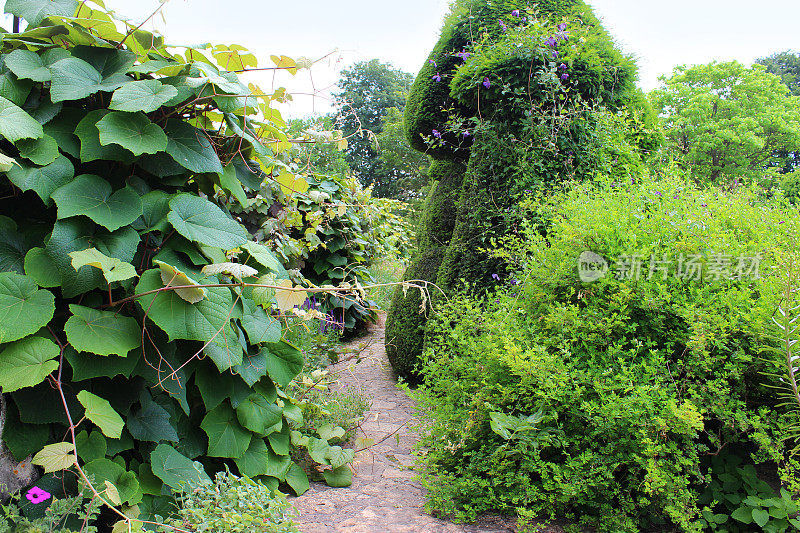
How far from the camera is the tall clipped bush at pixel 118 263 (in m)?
1.46

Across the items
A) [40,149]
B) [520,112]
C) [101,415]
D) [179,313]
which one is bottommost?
[101,415]

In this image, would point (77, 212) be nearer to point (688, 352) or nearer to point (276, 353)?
point (276, 353)

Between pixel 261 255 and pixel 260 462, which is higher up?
pixel 261 255

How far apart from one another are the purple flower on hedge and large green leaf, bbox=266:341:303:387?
2.73 ft

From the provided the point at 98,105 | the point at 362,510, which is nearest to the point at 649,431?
the point at 362,510

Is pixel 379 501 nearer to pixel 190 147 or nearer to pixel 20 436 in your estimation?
pixel 20 436

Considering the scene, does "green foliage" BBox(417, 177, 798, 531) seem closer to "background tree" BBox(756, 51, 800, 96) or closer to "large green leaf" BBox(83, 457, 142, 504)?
"large green leaf" BBox(83, 457, 142, 504)

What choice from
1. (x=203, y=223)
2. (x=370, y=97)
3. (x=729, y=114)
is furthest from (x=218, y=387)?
(x=370, y=97)

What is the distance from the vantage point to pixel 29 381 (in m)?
1.38

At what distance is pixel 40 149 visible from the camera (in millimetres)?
1531

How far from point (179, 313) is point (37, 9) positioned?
1.13 m

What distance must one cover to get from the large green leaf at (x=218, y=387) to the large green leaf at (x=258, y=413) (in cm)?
7

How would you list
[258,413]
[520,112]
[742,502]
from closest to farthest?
[258,413], [742,502], [520,112]
